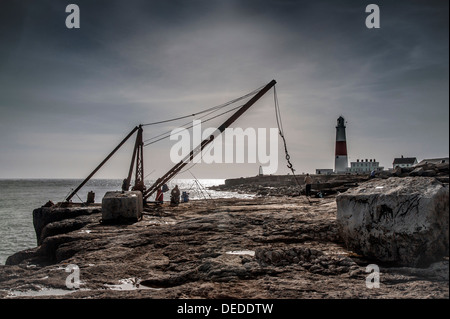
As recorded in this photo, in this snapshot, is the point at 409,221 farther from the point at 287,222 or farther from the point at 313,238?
the point at 287,222

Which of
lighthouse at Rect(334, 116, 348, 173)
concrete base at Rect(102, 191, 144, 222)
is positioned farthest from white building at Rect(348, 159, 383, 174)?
concrete base at Rect(102, 191, 144, 222)

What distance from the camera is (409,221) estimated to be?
4.01 metres

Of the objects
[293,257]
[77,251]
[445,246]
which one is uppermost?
[445,246]

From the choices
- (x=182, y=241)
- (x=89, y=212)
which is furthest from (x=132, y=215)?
(x=182, y=241)

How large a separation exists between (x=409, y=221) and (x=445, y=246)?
0.47 metres

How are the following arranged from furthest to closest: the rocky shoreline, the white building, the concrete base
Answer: the white building
the concrete base
the rocky shoreline

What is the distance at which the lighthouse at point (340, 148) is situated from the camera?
42188mm

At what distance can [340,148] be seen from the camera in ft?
140

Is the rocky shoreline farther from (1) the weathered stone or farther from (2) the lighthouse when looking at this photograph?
(2) the lighthouse

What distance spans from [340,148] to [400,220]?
40755 mm

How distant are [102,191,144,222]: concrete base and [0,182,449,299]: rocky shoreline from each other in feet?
6.98

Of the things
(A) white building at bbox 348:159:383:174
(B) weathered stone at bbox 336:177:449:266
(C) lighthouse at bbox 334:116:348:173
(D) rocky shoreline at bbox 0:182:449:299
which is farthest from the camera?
(A) white building at bbox 348:159:383:174

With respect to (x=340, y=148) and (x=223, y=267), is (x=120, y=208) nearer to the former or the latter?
(x=223, y=267)

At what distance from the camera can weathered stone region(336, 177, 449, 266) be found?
150 inches
